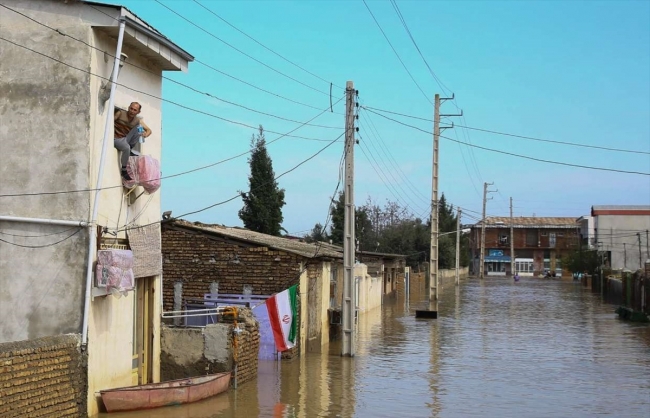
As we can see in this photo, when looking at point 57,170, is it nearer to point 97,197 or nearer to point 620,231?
point 97,197

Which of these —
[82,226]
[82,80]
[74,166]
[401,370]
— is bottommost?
[401,370]

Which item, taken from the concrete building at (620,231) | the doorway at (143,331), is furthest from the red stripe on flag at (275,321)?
the concrete building at (620,231)

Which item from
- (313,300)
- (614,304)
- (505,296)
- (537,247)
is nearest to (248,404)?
(313,300)

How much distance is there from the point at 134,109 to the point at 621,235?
3430 inches

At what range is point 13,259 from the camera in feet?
45.3

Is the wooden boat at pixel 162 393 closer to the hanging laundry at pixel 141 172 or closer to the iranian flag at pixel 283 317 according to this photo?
the hanging laundry at pixel 141 172

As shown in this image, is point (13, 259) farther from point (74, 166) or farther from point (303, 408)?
point (303, 408)

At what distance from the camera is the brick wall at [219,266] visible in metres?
23.4

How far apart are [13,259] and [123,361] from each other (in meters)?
2.93

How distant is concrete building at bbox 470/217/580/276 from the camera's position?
430 feet

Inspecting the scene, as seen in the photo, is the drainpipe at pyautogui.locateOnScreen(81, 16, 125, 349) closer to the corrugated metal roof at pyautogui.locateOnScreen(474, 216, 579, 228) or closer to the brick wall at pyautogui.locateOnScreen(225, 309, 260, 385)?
the brick wall at pyautogui.locateOnScreen(225, 309, 260, 385)

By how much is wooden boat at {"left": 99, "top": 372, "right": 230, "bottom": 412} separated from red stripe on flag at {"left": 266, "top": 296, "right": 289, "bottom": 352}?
15.8 feet

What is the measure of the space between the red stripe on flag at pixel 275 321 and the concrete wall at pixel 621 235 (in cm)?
7560

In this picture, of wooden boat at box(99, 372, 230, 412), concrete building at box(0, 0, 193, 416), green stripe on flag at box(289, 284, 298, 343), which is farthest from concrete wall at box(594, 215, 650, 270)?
concrete building at box(0, 0, 193, 416)
